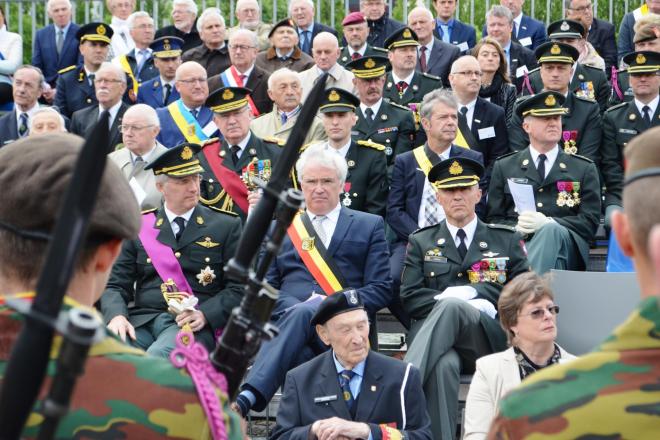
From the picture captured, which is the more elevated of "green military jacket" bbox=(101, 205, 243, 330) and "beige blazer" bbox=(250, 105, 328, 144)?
"beige blazer" bbox=(250, 105, 328, 144)

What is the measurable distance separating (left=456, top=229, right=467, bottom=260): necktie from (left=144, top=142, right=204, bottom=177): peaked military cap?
1853 mm

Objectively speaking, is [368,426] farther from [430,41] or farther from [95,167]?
[430,41]

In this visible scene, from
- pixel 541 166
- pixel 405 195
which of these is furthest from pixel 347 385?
pixel 541 166

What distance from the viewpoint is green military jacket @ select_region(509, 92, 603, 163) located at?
10.6 metres

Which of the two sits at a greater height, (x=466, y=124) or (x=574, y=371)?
(x=574, y=371)

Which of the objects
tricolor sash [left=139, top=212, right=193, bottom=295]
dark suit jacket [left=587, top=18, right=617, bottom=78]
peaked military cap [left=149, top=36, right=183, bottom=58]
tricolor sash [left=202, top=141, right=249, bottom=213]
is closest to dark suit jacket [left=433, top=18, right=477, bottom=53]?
dark suit jacket [left=587, top=18, right=617, bottom=78]

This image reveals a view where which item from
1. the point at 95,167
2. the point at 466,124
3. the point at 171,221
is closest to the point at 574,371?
the point at 95,167

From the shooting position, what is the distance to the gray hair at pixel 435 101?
9992 millimetres

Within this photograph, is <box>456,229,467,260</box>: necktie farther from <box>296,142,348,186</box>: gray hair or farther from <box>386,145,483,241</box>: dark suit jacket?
<box>386,145,483,241</box>: dark suit jacket

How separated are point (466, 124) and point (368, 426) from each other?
16.4ft

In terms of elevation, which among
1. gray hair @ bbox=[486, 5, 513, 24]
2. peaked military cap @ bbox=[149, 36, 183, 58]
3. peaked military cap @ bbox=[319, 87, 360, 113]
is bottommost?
peaked military cap @ bbox=[149, 36, 183, 58]

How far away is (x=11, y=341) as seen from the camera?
2.22m

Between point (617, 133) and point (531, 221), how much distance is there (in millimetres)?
1877

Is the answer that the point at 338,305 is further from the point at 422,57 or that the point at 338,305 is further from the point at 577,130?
the point at 422,57
